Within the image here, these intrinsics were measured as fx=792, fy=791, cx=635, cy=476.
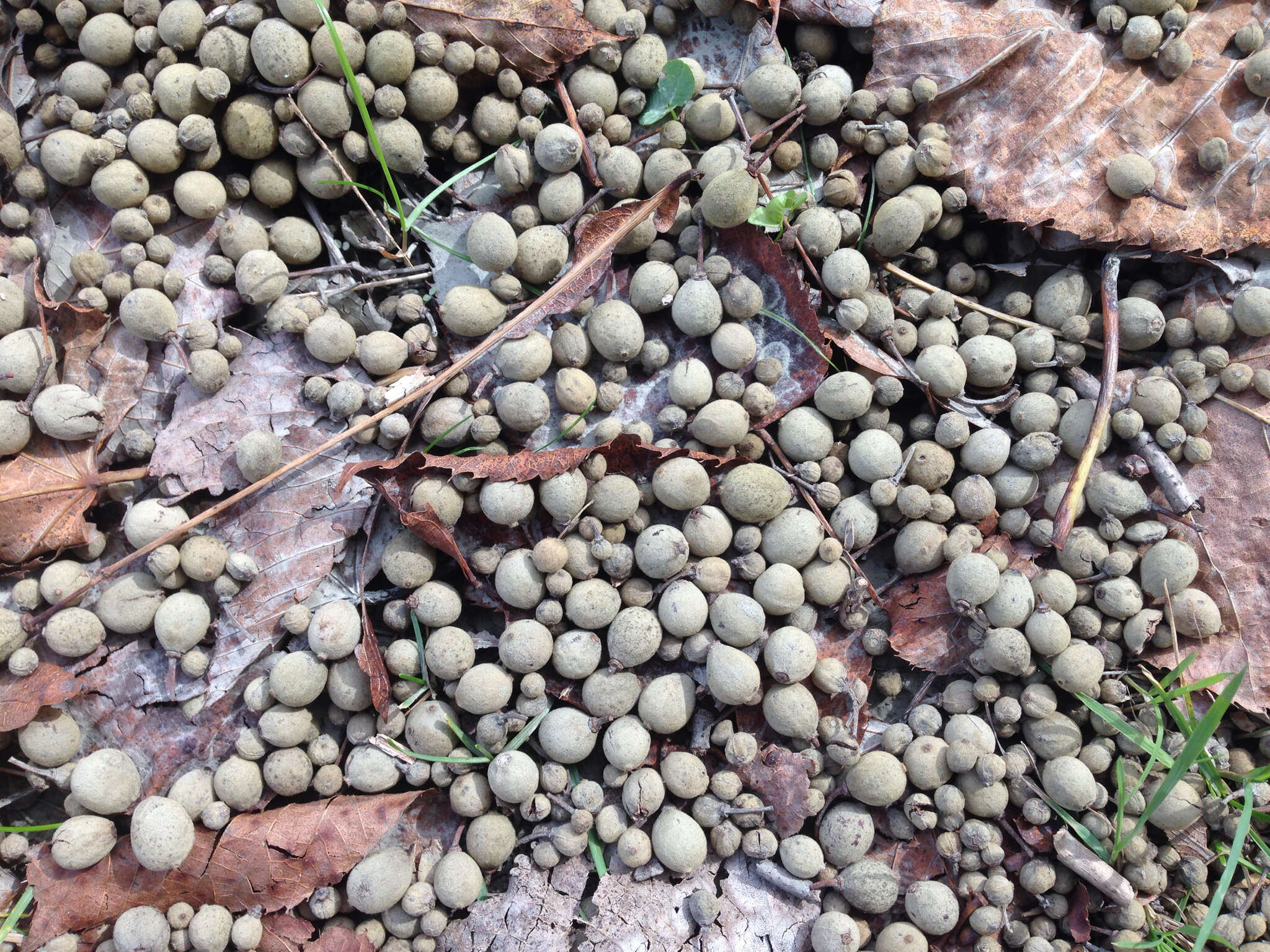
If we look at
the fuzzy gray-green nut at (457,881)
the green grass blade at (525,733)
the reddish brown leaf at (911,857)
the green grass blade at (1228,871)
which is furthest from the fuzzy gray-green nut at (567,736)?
the green grass blade at (1228,871)

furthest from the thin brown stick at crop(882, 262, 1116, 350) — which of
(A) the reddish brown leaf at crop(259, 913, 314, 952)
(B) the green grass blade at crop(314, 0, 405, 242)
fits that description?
(A) the reddish brown leaf at crop(259, 913, 314, 952)

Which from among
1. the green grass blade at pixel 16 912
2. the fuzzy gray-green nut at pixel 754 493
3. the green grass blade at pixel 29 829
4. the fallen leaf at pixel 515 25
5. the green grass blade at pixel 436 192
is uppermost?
the fallen leaf at pixel 515 25

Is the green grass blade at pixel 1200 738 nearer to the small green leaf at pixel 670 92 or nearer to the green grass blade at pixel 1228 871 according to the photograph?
the green grass blade at pixel 1228 871

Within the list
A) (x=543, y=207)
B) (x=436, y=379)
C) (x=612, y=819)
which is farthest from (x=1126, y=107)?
(x=612, y=819)

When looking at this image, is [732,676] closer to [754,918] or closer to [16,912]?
[754,918]

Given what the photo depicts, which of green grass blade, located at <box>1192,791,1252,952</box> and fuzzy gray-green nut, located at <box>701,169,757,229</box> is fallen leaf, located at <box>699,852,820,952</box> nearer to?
green grass blade, located at <box>1192,791,1252,952</box>
